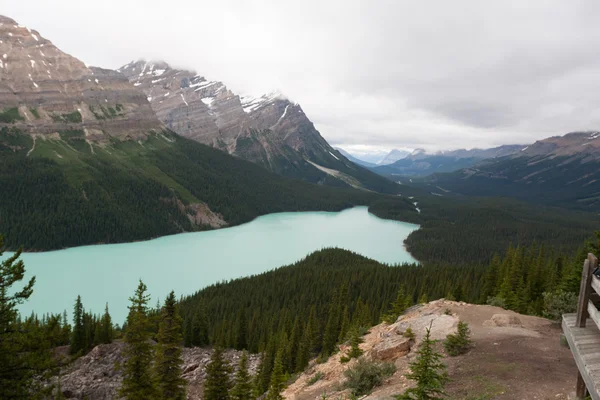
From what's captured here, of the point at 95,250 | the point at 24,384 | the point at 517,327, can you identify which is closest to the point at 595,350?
the point at 517,327

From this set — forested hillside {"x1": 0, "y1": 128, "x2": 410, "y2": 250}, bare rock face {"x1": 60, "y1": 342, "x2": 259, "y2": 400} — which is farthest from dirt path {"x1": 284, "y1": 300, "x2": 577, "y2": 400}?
forested hillside {"x1": 0, "y1": 128, "x2": 410, "y2": 250}

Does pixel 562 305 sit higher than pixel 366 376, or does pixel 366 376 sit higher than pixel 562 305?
pixel 562 305

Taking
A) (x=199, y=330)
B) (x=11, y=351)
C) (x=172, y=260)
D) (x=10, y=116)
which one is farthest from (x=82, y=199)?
(x=11, y=351)

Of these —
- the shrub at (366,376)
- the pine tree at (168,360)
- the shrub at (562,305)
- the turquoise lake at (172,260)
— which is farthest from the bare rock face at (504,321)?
the turquoise lake at (172,260)

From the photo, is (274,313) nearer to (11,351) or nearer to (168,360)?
(168,360)

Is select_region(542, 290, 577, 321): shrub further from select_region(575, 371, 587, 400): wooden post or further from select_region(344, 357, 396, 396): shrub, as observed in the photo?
select_region(575, 371, 587, 400): wooden post
